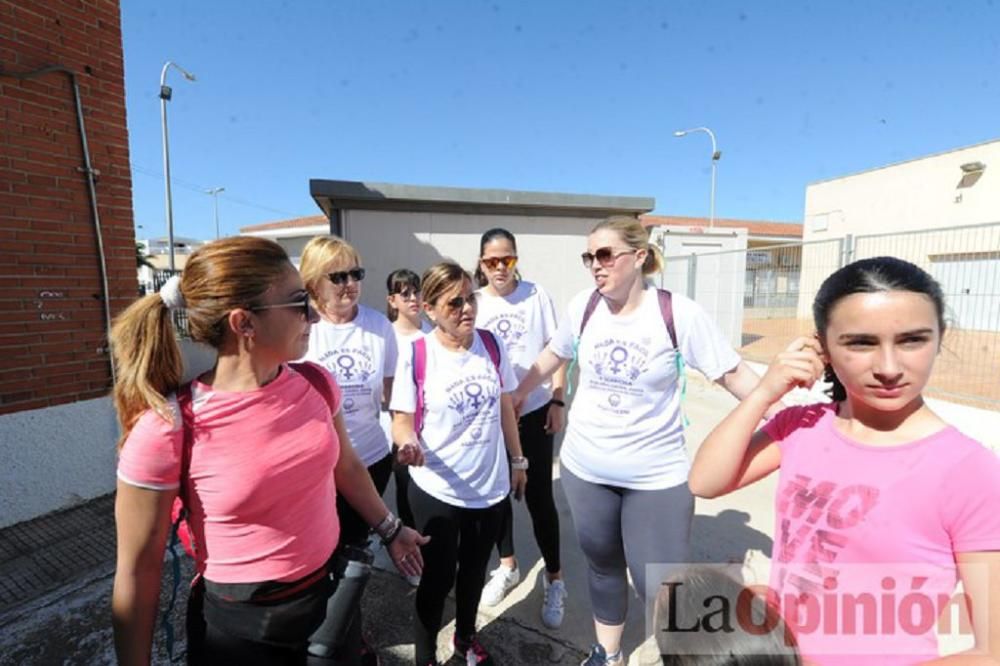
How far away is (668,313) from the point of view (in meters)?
2.06

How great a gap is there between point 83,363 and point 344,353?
2835mm

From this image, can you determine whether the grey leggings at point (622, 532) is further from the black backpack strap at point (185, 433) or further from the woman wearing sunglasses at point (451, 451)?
the black backpack strap at point (185, 433)

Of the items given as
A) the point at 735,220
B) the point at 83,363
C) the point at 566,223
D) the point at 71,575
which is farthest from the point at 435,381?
the point at 735,220

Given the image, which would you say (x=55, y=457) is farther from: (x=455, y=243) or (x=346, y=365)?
(x=455, y=243)

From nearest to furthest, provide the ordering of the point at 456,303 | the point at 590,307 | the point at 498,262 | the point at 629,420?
the point at 629,420, the point at 456,303, the point at 590,307, the point at 498,262

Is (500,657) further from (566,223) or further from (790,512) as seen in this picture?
(566,223)

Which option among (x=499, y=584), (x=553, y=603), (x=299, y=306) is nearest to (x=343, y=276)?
(x=299, y=306)

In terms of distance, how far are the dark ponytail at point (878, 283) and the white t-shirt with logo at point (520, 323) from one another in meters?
2.01

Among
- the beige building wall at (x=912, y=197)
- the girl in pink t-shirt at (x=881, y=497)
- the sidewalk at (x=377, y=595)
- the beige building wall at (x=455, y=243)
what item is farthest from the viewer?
the beige building wall at (x=912, y=197)

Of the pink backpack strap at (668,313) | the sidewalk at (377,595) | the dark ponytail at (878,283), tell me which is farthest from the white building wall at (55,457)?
the dark ponytail at (878,283)

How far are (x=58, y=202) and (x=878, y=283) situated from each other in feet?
16.2

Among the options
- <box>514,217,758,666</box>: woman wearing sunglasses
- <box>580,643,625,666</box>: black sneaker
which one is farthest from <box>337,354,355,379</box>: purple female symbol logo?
<box>580,643,625,666</box>: black sneaker

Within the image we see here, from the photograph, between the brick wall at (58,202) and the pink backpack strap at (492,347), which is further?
the brick wall at (58,202)

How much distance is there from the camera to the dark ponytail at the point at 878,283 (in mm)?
1075
